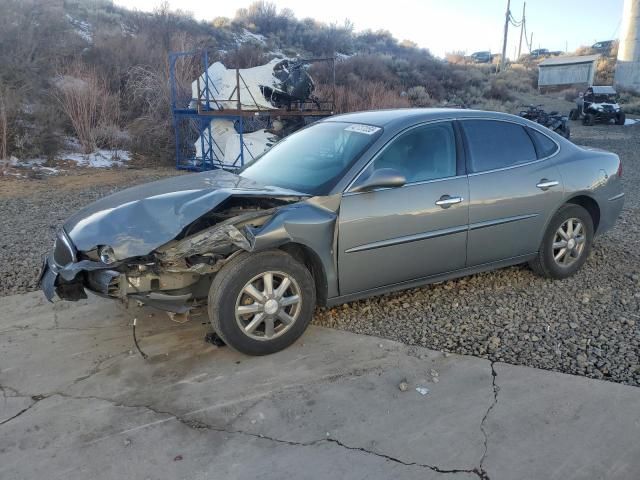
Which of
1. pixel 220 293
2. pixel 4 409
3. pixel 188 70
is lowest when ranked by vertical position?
pixel 4 409

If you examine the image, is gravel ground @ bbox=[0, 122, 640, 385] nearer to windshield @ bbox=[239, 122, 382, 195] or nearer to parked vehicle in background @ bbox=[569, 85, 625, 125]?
windshield @ bbox=[239, 122, 382, 195]

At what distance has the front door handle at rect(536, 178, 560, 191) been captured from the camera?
15.5ft

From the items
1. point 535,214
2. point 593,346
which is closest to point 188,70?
point 535,214

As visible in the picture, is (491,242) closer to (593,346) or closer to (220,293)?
(593,346)

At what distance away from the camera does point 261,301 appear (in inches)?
144

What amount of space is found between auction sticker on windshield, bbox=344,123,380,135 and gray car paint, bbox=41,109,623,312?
69mm

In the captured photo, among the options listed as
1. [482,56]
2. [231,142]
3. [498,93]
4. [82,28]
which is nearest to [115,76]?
[231,142]

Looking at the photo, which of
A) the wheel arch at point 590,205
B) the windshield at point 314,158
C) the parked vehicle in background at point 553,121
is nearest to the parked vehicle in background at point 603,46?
the parked vehicle in background at point 553,121

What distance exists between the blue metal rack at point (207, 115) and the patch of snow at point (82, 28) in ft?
31.0

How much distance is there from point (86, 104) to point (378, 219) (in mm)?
12762

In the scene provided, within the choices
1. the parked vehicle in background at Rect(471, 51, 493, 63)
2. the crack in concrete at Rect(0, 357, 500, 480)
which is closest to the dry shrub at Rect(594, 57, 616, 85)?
the parked vehicle in background at Rect(471, 51, 493, 63)

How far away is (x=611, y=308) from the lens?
450cm

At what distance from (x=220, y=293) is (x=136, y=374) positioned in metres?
0.78

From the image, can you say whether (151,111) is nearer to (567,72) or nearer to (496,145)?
(496,145)
